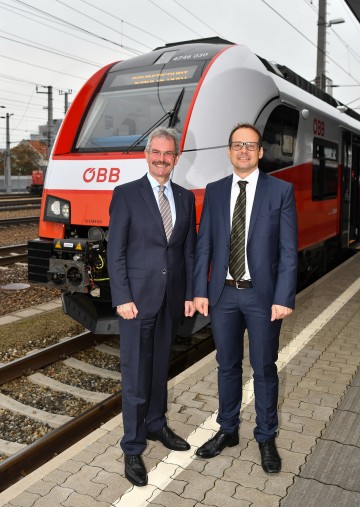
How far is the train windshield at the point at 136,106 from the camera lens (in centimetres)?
529

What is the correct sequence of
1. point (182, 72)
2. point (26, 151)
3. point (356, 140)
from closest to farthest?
point (182, 72) → point (356, 140) → point (26, 151)

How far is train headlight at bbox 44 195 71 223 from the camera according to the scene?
5257mm

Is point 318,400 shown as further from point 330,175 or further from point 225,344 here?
point 330,175

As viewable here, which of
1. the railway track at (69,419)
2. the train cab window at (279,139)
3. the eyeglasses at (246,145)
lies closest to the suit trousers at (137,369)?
the railway track at (69,419)

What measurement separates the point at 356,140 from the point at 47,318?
6897mm

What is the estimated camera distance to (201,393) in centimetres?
423

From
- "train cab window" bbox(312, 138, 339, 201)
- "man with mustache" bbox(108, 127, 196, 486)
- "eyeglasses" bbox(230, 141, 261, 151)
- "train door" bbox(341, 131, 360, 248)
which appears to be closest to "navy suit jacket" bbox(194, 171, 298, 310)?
"eyeglasses" bbox(230, 141, 261, 151)

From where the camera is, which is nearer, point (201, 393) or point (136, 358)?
point (136, 358)

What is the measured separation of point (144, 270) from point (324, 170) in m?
5.57

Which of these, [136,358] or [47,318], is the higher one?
[136,358]

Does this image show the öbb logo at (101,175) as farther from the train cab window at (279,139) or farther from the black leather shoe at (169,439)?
the black leather shoe at (169,439)

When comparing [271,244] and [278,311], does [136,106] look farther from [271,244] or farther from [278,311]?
[278,311]

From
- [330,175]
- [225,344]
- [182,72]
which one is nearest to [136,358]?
[225,344]

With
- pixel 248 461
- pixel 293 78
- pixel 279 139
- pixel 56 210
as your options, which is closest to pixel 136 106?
pixel 56 210
